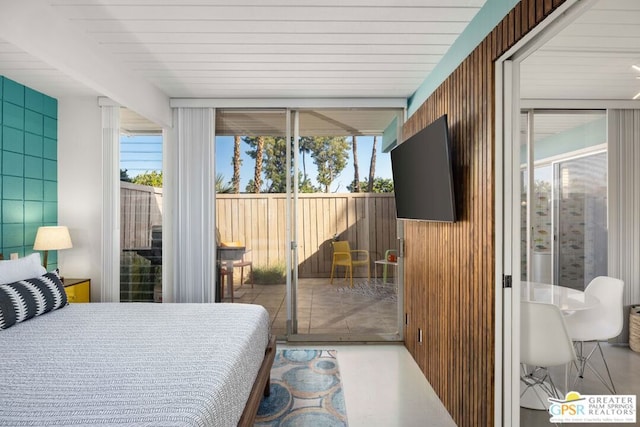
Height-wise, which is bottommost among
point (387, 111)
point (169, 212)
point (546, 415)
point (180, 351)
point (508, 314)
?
point (546, 415)

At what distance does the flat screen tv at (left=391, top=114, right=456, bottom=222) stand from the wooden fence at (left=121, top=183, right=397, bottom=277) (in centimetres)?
68

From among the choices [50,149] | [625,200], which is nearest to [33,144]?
[50,149]

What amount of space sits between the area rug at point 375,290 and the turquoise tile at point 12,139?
3.34 m

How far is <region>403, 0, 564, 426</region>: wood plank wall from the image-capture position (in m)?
1.86

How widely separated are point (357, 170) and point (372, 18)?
182cm

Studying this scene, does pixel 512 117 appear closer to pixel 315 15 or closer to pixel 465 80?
pixel 465 80

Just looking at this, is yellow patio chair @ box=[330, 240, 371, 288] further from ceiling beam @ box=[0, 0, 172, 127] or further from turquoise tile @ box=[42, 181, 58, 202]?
turquoise tile @ box=[42, 181, 58, 202]

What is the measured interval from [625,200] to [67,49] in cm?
341

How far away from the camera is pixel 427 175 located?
8.11ft

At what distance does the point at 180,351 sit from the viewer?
1843mm

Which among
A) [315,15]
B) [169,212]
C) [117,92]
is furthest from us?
[169,212]

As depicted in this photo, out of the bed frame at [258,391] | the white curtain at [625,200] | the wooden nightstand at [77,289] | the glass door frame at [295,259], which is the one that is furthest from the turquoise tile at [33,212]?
the white curtain at [625,200]

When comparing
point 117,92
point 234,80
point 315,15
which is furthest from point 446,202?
point 117,92

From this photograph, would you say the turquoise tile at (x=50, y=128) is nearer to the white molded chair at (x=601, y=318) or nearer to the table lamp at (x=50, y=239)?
the table lamp at (x=50, y=239)
